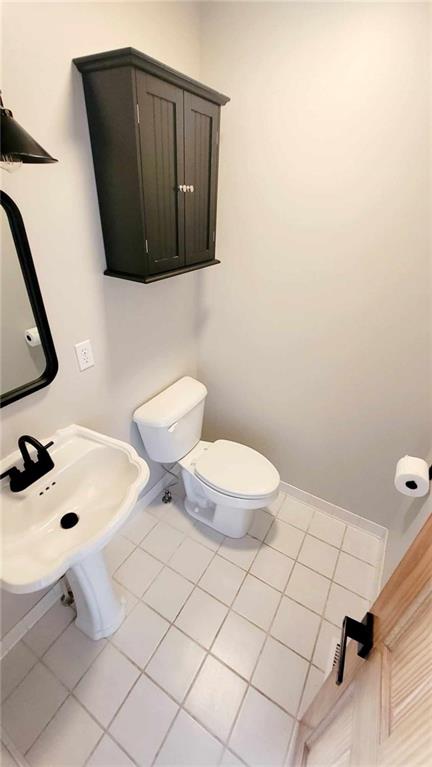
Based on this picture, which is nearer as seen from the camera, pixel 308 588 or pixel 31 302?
pixel 31 302

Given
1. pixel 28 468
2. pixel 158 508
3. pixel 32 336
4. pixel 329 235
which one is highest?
pixel 329 235

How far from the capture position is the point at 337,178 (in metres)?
1.27

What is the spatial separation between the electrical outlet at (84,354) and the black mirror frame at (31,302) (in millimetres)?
102

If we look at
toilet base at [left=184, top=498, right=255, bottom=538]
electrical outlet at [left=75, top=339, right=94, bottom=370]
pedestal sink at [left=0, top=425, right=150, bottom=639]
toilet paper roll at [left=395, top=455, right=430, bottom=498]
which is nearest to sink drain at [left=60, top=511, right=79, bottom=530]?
pedestal sink at [left=0, top=425, right=150, bottom=639]

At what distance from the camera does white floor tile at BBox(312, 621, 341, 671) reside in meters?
1.30

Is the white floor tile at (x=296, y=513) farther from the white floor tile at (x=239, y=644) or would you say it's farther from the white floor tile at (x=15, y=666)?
the white floor tile at (x=15, y=666)

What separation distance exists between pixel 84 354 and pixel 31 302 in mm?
274

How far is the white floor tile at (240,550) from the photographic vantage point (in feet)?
5.40

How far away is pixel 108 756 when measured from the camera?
3.48ft

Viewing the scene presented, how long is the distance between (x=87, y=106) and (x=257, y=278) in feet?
3.01

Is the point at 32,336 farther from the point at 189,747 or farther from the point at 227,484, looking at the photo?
the point at 189,747

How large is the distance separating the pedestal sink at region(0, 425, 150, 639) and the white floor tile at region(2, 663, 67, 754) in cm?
19

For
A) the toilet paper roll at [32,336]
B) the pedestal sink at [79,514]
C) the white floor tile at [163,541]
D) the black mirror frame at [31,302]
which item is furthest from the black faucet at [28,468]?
the white floor tile at [163,541]

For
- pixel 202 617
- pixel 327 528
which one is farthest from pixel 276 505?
pixel 202 617
